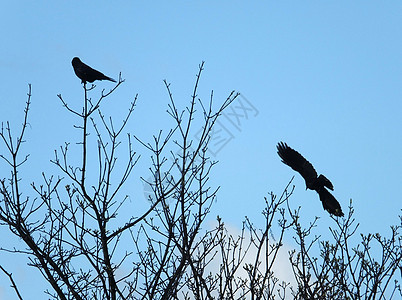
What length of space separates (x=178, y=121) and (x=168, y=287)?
5.28ft

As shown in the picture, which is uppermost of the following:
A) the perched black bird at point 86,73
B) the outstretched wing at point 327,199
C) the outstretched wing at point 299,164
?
the perched black bird at point 86,73

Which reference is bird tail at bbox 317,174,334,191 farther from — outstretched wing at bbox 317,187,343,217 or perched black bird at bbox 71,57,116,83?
perched black bird at bbox 71,57,116,83

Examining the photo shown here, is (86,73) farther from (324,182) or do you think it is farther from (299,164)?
(324,182)

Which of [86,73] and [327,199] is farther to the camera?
[327,199]

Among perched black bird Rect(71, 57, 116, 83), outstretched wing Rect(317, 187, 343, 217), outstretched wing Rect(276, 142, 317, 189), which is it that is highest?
perched black bird Rect(71, 57, 116, 83)

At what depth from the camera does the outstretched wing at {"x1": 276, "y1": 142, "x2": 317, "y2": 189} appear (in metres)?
9.80

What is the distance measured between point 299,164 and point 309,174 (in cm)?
24

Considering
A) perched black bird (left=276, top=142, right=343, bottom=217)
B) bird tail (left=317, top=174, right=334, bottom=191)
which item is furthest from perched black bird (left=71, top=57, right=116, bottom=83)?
bird tail (left=317, top=174, right=334, bottom=191)

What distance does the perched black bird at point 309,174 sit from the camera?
381 inches

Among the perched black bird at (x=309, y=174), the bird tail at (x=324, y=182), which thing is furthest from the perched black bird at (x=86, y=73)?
the bird tail at (x=324, y=182)

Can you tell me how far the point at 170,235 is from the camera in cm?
532

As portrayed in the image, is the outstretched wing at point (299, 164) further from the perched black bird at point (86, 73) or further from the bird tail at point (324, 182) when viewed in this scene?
the perched black bird at point (86, 73)

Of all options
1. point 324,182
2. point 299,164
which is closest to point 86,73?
point 299,164

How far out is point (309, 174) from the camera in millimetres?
9836
